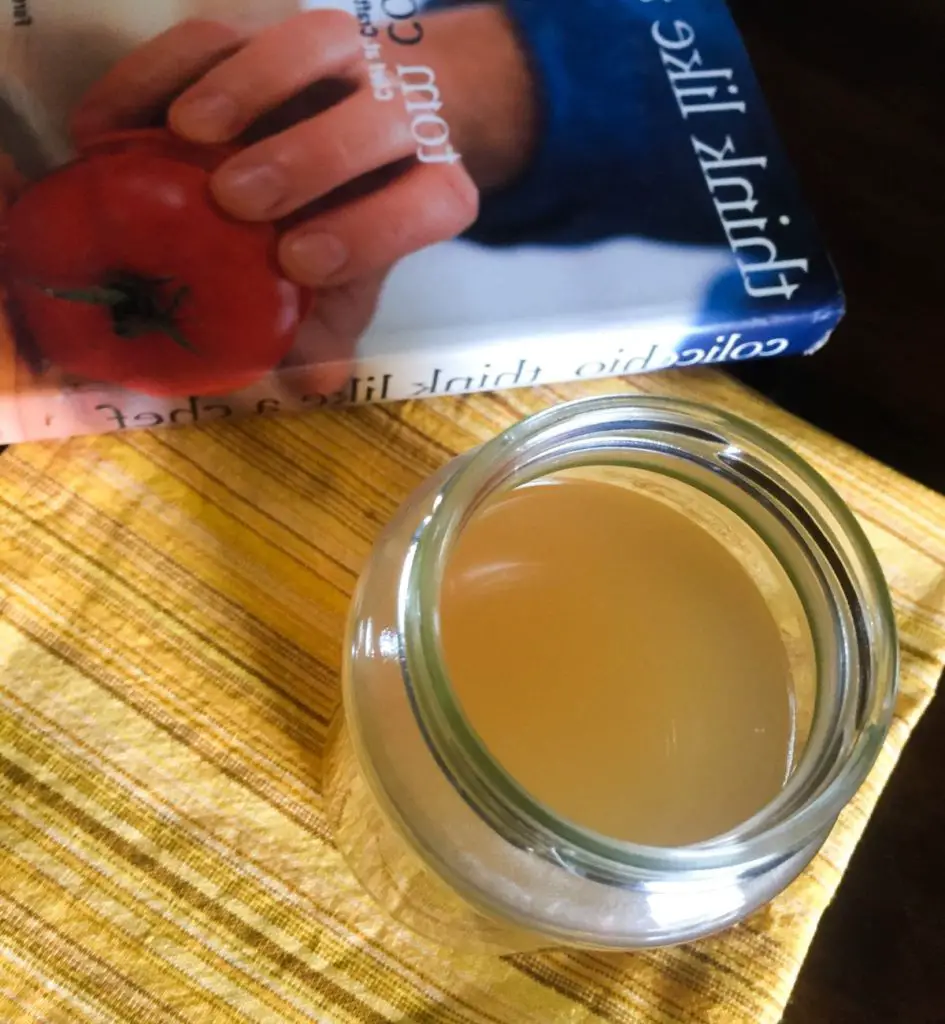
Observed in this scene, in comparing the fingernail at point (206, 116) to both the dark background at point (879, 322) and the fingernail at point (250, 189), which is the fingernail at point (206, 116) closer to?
the fingernail at point (250, 189)

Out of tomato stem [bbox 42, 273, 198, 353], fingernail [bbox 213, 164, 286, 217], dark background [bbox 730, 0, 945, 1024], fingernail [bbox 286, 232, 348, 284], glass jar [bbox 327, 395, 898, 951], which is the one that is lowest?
dark background [bbox 730, 0, 945, 1024]

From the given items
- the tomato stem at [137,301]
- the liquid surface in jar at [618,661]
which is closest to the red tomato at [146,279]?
the tomato stem at [137,301]

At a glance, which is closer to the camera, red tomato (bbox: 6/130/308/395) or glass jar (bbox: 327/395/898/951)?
glass jar (bbox: 327/395/898/951)

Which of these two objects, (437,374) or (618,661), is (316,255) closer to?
(437,374)

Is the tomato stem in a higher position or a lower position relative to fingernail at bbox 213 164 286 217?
lower

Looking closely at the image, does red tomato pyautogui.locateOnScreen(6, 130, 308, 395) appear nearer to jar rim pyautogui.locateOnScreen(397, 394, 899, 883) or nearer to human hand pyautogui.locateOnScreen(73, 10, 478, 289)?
human hand pyautogui.locateOnScreen(73, 10, 478, 289)

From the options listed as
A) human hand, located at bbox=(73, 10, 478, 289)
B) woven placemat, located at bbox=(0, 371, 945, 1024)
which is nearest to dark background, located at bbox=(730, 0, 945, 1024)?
woven placemat, located at bbox=(0, 371, 945, 1024)

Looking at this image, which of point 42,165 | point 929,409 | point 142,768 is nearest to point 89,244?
point 42,165
